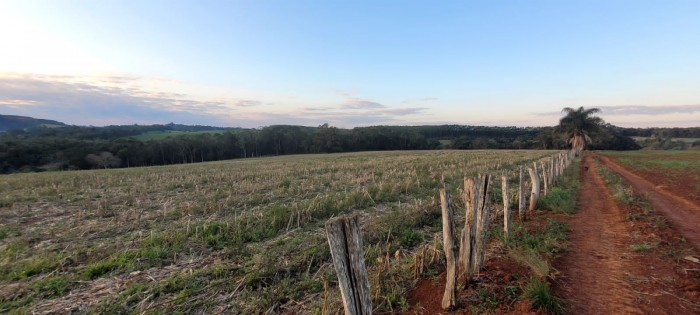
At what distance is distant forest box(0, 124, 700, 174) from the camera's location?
202ft

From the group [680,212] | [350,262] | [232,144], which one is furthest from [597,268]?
[232,144]

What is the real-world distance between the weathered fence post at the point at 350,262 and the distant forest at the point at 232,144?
234 feet

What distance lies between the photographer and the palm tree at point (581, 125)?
61.9m

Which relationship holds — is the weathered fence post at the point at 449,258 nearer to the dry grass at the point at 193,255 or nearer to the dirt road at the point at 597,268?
the dry grass at the point at 193,255

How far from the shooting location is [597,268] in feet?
19.7

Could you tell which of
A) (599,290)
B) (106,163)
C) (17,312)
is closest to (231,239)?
(17,312)

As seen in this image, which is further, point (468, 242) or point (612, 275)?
point (612, 275)

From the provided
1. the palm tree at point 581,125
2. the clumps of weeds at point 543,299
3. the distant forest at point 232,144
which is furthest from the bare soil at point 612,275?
the distant forest at point 232,144

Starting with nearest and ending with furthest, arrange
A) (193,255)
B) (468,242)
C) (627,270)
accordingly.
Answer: (468,242) < (627,270) < (193,255)

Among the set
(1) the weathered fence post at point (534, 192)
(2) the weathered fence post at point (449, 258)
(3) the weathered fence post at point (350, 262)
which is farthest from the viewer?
(1) the weathered fence post at point (534, 192)

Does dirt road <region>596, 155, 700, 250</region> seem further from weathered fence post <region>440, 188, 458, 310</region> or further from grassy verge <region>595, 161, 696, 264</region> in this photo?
weathered fence post <region>440, 188, 458, 310</region>

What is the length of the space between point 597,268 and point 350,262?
5466mm

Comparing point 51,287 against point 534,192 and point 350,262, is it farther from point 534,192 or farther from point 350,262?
point 534,192

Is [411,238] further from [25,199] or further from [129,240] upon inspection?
[25,199]
